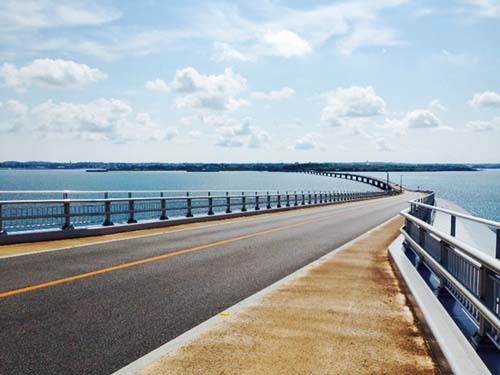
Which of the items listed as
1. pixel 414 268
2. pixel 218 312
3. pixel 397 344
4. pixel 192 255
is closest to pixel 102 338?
pixel 218 312

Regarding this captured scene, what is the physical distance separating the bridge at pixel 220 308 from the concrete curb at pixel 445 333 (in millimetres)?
26

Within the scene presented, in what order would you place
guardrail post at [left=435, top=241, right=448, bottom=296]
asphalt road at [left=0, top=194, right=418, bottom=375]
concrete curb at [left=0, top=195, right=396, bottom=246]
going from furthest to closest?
concrete curb at [left=0, top=195, right=396, bottom=246] → guardrail post at [left=435, top=241, right=448, bottom=296] → asphalt road at [left=0, top=194, right=418, bottom=375]

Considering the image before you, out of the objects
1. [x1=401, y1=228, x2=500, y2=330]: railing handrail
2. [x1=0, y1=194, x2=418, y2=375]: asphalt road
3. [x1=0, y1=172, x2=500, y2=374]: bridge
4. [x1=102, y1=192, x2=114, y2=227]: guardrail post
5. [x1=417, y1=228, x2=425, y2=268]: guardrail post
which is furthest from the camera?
[x1=102, y1=192, x2=114, y2=227]: guardrail post

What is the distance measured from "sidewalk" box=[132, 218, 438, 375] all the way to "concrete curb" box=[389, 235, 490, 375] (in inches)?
10.3

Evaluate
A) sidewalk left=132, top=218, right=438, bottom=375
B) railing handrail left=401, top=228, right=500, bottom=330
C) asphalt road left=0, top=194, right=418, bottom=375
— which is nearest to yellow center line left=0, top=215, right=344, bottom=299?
asphalt road left=0, top=194, right=418, bottom=375

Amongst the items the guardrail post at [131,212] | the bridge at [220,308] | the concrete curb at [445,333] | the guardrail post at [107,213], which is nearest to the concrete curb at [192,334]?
the bridge at [220,308]

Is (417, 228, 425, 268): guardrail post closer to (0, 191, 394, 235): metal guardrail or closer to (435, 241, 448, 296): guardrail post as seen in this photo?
(435, 241, 448, 296): guardrail post

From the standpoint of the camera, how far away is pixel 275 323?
6750mm

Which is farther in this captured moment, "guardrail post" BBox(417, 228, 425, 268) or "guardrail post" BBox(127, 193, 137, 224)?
"guardrail post" BBox(127, 193, 137, 224)

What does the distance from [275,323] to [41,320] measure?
120 inches

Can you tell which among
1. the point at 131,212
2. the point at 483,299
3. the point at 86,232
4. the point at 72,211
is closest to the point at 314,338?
the point at 483,299

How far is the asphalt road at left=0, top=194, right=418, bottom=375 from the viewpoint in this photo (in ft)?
18.4

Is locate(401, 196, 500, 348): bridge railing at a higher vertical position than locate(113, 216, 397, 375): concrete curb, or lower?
higher

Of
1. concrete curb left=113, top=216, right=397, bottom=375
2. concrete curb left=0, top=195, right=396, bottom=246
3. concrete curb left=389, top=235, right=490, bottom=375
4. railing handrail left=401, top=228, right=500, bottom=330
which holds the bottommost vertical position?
concrete curb left=0, top=195, right=396, bottom=246
